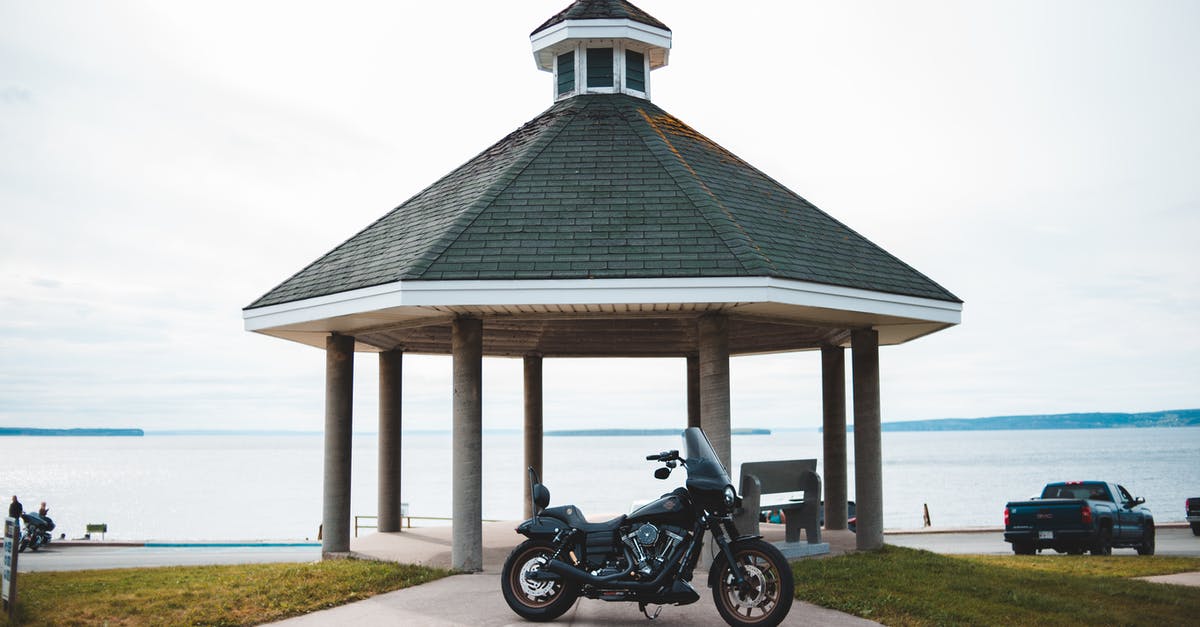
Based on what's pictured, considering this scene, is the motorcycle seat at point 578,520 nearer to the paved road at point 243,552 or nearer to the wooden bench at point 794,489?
the wooden bench at point 794,489

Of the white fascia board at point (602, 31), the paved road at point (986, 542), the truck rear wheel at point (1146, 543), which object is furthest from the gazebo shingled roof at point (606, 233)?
the paved road at point (986, 542)

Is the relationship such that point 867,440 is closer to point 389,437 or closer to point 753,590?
point 753,590

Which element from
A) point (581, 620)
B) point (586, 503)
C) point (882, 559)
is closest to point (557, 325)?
point (882, 559)

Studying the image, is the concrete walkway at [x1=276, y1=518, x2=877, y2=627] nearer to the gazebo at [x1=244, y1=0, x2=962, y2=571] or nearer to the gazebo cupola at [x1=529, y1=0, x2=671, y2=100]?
the gazebo at [x1=244, y1=0, x2=962, y2=571]

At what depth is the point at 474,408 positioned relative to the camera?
13.2 m

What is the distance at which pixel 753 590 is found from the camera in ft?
28.1

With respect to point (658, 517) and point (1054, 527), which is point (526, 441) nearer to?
point (1054, 527)

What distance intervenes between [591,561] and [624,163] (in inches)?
272

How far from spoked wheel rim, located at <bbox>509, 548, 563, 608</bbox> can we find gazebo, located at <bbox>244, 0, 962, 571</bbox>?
356 centimetres

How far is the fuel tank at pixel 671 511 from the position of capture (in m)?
8.73

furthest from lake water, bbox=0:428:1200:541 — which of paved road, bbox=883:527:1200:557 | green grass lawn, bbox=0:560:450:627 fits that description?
green grass lawn, bbox=0:560:450:627

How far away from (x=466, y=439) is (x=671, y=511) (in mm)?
4923

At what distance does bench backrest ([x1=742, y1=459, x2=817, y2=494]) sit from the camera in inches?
532

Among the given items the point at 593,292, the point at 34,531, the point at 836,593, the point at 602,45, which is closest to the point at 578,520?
the point at 836,593
